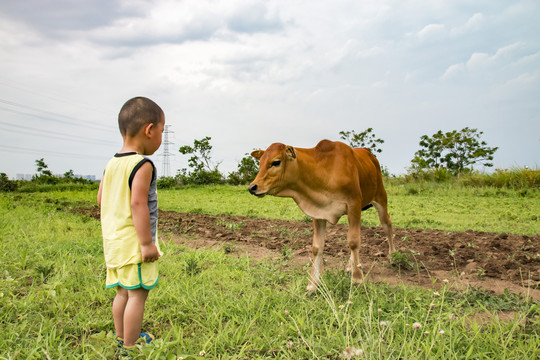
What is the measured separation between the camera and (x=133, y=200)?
2494 millimetres

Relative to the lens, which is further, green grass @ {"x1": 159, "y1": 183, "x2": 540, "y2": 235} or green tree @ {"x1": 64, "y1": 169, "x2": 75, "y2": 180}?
green tree @ {"x1": 64, "y1": 169, "x2": 75, "y2": 180}

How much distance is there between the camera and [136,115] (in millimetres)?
2615

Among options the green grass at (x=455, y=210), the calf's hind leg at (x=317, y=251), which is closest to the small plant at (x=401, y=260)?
the calf's hind leg at (x=317, y=251)

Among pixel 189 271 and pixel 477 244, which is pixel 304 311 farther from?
pixel 477 244

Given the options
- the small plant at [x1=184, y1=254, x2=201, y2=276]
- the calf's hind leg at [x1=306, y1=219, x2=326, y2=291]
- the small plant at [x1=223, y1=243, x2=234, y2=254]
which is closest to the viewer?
the calf's hind leg at [x1=306, y1=219, x2=326, y2=291]

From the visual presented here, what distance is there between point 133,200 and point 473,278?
382cm

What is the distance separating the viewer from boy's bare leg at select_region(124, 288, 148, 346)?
2.58 metres

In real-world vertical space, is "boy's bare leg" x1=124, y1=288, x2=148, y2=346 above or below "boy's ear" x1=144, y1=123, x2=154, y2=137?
below

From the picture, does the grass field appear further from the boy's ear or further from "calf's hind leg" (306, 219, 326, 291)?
the boy's ear

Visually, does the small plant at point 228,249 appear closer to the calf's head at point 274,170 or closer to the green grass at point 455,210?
the calf's head at point 274,170

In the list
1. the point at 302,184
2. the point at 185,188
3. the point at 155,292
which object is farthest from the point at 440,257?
the point at 185,188

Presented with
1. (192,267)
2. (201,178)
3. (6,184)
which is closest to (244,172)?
(201,178)

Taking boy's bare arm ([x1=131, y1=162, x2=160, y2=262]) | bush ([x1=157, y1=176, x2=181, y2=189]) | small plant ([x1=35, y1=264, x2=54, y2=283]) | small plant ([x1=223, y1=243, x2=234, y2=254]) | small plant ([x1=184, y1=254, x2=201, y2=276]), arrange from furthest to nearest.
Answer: bush ([x1=157, y1=176, x2=181, y2=189]), small plant ([x1=223, y1=243, x2=234, y2=254]), small plant ([x1=184, y1=254, x2=201, y2=276]), small plant ([x1=35, y1=264, x2=54, y2=283]), boy's bare arm ([x1=131, y1=162, x2=160, y2=262])

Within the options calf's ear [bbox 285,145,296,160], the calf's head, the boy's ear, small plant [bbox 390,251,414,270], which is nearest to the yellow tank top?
the boy's ear
